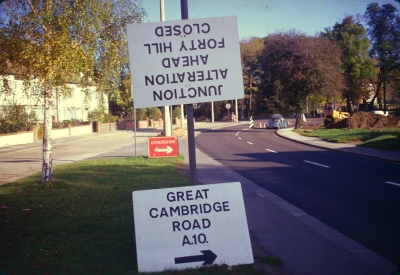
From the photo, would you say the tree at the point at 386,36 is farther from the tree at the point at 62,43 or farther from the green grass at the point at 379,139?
the tree at the point at 62,43

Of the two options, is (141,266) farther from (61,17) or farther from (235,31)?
(61,17)

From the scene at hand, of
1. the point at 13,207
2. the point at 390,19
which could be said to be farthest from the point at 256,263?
the point at 390,19

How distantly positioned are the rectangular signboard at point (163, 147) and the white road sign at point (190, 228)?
13.4m

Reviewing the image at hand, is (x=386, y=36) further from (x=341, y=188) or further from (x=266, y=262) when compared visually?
(x=266, y=262)

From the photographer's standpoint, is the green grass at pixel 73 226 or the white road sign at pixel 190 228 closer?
the white road sign at pixel 190 228

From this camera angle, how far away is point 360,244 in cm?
658

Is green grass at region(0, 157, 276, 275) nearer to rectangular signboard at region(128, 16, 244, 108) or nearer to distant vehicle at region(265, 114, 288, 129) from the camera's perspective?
rectangular signboard at region(128, 16, 244, 108)

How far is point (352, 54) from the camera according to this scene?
37.2m

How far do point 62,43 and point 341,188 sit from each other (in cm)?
792

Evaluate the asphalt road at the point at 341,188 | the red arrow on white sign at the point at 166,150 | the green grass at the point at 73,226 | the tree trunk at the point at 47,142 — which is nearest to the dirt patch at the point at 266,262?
the green grass at the point at 73,226

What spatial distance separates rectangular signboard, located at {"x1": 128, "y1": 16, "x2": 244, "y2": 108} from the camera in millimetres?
5145

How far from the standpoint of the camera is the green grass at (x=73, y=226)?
17.3ft

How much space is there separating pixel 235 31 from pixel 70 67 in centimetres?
539

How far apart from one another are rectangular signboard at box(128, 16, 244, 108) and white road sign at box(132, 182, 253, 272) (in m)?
1.12
